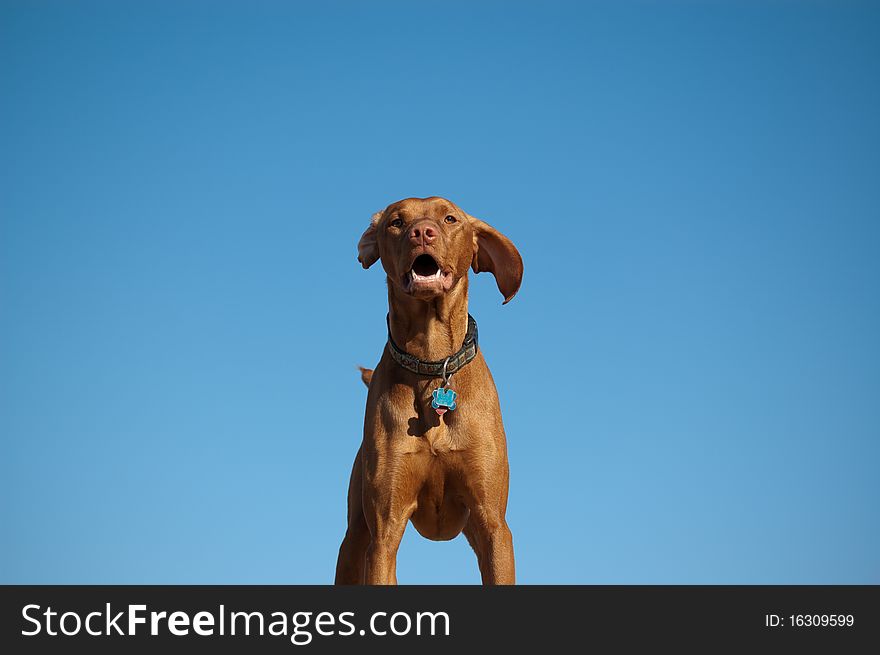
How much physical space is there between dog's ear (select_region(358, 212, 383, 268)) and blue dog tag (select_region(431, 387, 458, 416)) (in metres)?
1.59

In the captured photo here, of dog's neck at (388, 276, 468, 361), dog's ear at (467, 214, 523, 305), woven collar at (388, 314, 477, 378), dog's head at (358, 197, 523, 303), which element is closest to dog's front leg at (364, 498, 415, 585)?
woven collar at (388, 314, 477, 378)

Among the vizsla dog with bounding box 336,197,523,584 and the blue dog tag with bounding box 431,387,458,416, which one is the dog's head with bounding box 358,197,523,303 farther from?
the blue dog tag with bounding box 431,387,458,416

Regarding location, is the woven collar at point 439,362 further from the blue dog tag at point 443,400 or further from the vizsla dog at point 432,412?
the blue dog tag at point 443,400

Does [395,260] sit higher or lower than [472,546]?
higher

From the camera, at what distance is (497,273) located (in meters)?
11.4

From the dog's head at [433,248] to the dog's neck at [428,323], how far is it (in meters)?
0.16

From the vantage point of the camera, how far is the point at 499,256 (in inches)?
449

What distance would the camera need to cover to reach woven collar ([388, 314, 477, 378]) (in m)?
10.9

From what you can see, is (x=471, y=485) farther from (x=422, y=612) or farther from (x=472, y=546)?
(x=422, y=612)

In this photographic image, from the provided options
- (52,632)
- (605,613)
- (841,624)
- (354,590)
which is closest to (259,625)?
(354,590)

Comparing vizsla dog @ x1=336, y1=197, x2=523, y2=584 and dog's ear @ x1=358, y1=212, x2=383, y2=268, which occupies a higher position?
dog's ear @ x1=358, y1=212, x2=383, y2=268

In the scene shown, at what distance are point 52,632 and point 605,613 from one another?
403cm

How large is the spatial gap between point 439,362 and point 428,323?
39 centimetres

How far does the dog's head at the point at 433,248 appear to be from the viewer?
10531 mm
